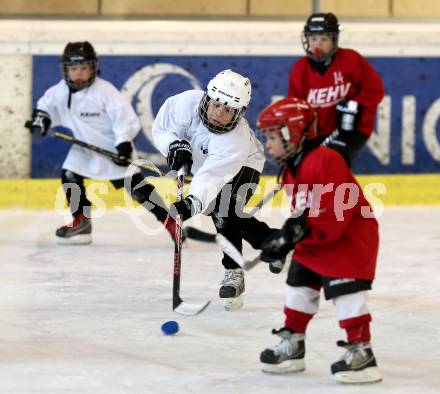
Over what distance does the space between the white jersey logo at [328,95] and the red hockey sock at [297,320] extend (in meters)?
2.32

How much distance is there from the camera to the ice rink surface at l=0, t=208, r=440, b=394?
119 inches

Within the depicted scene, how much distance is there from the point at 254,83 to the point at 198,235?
163cm

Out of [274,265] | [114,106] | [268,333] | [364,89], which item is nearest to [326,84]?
[364,89]

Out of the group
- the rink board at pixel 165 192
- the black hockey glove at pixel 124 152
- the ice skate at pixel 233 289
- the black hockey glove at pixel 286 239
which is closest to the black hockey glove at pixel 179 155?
the ice skate at pixel 233 289

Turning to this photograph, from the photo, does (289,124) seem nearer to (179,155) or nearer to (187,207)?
(187,207)

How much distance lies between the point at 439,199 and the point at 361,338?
4.19 metres

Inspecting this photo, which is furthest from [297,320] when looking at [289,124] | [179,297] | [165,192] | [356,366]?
[165,192]

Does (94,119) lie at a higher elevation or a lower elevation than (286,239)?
higher

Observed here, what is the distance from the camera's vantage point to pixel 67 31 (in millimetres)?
6945

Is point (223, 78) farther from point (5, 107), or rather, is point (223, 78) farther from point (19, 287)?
point (5, 107)

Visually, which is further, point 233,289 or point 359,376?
point 233,289

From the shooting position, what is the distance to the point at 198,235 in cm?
570

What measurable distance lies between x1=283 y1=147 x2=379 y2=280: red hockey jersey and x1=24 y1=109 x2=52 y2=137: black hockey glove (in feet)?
9.11

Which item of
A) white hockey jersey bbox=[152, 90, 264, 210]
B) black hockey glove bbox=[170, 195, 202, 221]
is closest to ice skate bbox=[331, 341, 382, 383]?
black hockey glove bbox=[170, 195, 202, 221]
